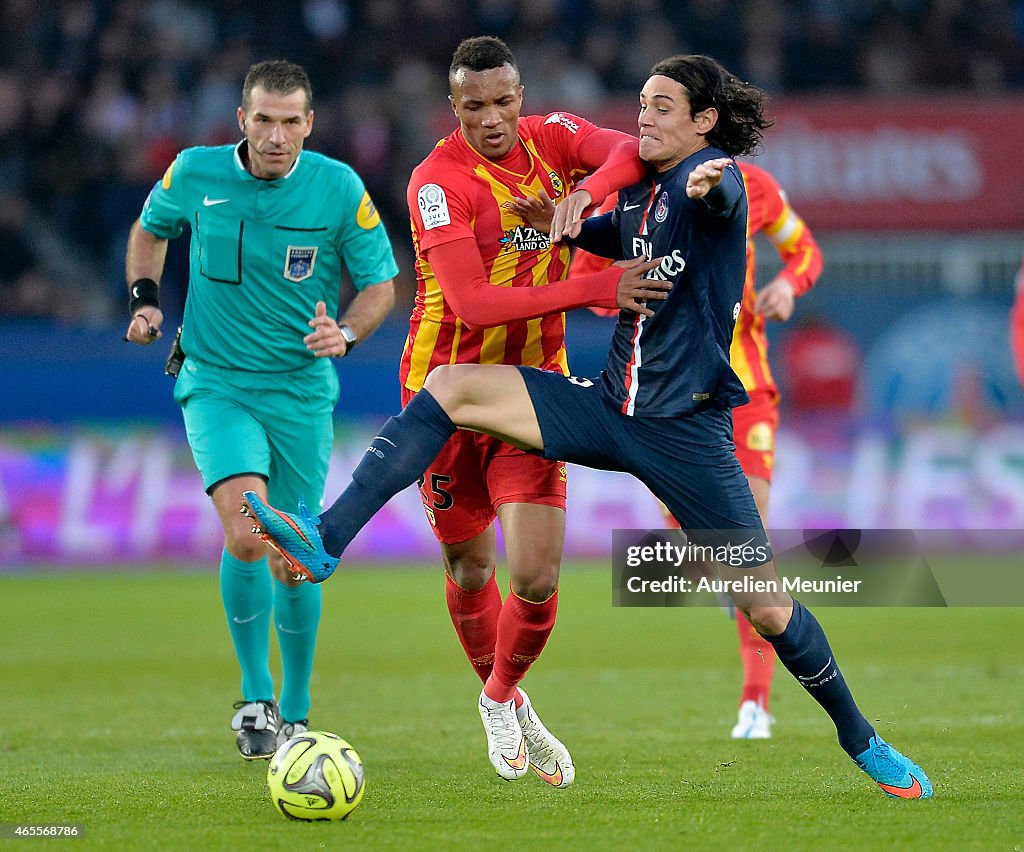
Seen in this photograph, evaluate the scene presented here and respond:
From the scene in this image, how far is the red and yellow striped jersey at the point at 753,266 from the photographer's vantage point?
7.16 metres

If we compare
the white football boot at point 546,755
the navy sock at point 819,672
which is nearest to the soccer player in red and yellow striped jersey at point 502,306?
the white football boot at point 546,755

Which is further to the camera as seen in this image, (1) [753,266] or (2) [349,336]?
(1) [753,266]

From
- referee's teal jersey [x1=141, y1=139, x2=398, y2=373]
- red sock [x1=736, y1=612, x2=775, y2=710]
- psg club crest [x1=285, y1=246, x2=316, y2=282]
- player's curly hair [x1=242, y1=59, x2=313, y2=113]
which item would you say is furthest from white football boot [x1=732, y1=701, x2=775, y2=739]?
player's curly hair [x1=242, y1=59, x2=313, y2=113]

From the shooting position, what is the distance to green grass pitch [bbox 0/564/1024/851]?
180 inches

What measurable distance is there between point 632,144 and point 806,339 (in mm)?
10245

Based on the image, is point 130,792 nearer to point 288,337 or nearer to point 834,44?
point 288,337

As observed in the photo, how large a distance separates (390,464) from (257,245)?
1838 mm

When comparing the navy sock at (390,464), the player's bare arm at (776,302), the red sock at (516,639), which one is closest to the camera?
the navy sock at (390,464)

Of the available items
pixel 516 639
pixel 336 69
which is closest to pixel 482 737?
pixel 516 639

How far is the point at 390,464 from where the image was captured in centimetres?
510

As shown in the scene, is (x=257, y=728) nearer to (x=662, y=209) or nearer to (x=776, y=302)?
(x=662, y=209)

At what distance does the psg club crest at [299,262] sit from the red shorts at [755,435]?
204 cm

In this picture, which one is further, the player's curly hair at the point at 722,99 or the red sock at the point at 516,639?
the red sock at the point at 516,639

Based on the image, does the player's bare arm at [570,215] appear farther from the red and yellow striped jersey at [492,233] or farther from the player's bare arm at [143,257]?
the player's bare arm at [143,257]
